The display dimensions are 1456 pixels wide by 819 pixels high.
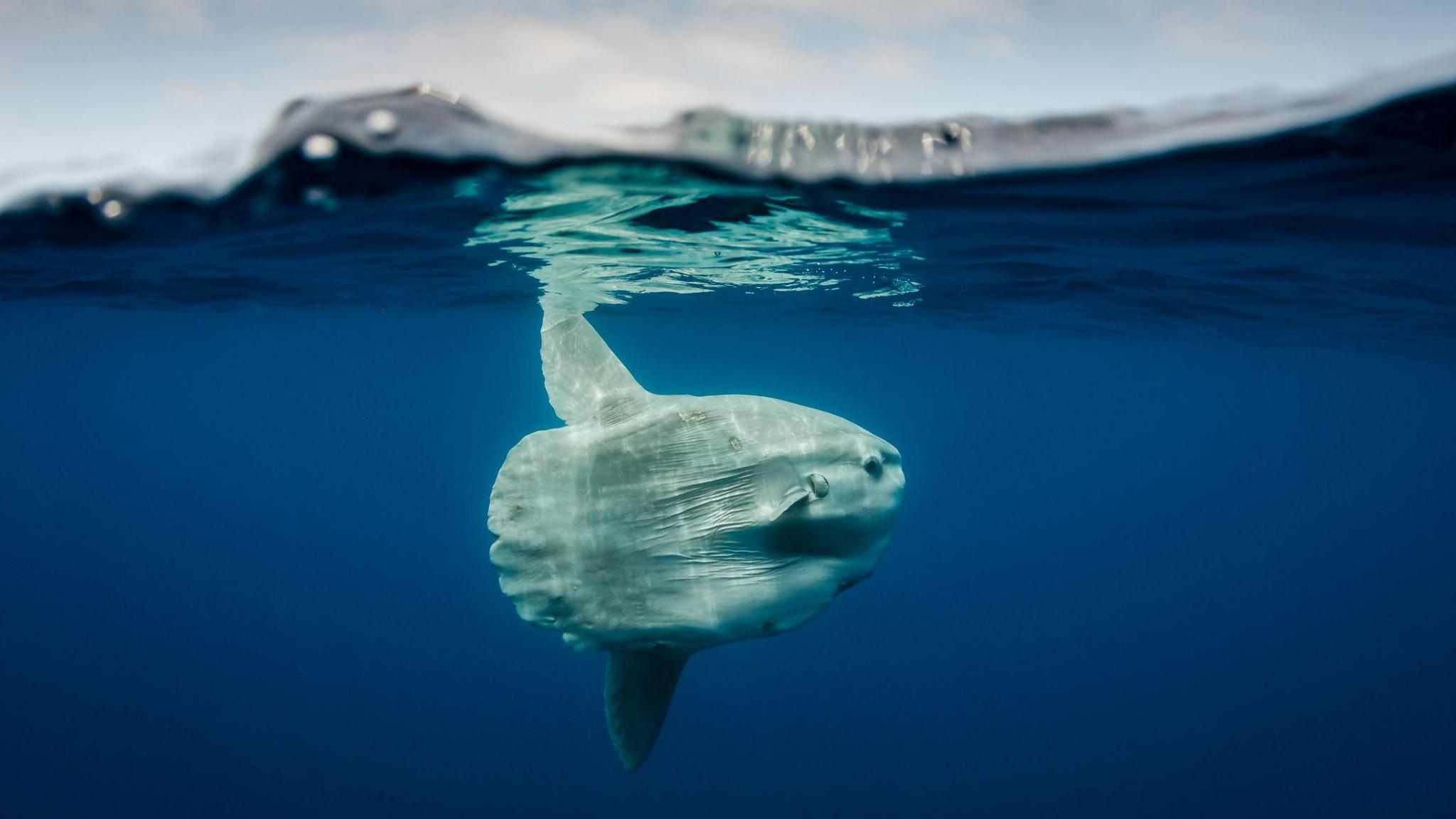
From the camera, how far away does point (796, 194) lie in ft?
22.6

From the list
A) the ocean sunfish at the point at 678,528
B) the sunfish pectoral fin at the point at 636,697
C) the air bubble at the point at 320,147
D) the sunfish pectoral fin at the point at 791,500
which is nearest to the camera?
the sunfish pectoral fin at the point at 791,500

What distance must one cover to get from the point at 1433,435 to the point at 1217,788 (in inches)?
2272

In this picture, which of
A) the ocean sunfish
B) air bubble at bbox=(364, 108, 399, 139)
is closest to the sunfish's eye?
the ocean sunfish

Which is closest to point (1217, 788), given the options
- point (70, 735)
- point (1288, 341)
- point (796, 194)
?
point (1288, 341)

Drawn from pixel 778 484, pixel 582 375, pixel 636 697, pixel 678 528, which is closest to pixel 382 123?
pixel 582 375

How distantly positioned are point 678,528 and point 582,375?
1459mm

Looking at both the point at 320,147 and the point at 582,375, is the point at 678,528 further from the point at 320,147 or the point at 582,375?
the point at 320,147

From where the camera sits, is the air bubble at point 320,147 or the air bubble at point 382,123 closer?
the air bubble at point 382,123

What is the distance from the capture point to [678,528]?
4203 mm

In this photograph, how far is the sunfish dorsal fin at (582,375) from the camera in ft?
16.7

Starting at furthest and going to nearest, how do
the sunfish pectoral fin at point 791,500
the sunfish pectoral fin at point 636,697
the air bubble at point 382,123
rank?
the sunfish pectoral fin at point 636,697 < the air bubble at point 382,123 < the sunfish pectoral fin at point 791,500

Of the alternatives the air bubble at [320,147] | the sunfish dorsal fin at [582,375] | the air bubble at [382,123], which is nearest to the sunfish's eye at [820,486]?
the sunfish dorsal fin at [582,375]

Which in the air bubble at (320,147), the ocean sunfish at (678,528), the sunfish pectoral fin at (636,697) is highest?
the air bubble at (320,147)

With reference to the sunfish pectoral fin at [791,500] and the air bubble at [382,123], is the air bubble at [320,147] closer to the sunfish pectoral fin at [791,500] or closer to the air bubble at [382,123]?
the air bubble at [382,123]
